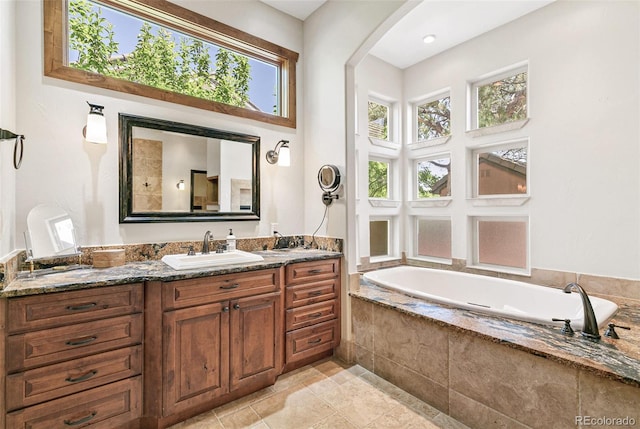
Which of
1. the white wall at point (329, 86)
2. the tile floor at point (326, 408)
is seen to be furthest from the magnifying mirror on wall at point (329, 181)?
the tile floor at point (326, 408)

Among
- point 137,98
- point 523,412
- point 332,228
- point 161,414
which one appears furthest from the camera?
point 332,228

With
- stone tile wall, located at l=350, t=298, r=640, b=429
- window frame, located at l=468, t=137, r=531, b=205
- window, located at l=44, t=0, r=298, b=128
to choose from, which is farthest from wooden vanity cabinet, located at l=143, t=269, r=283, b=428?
window frame, located at l=468, t=137, r=531, b=205

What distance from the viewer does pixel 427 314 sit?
2.01 metres

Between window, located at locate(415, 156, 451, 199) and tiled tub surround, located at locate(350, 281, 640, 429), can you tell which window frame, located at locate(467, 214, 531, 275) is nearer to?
window, located at locate(415, 156, 451, 199)

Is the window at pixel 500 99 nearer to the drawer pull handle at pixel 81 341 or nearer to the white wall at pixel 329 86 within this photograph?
the white wall at pixel 329 86

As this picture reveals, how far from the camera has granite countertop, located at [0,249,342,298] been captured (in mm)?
1406

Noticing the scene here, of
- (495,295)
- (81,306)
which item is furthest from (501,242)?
(81,306)

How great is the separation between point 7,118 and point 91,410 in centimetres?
165

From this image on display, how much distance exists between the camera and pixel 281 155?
111 inches

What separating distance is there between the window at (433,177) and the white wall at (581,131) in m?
0.69

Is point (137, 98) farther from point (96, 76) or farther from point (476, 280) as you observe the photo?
point (476, 280)

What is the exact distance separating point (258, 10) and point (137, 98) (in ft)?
4.84

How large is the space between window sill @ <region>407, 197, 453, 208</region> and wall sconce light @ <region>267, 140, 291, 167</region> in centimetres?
201

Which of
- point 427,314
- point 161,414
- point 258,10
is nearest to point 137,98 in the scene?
point 258,10
